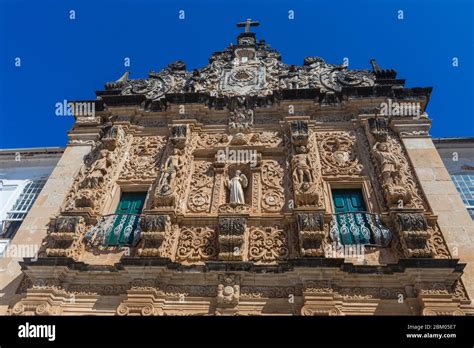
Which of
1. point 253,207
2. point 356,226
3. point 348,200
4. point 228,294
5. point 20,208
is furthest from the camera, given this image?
point 20,208

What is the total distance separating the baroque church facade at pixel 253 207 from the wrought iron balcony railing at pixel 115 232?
0.13ft

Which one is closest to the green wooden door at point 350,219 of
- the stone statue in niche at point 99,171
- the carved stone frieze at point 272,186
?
the carved stone frieze at point 272,186

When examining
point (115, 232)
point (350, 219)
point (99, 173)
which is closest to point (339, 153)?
point (350, 219)

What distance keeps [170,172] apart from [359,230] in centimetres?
540

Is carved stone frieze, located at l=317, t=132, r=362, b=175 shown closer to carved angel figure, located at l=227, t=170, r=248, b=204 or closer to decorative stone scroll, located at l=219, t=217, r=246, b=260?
carved angel figure, located at l=227, t=170, r=248, b=204

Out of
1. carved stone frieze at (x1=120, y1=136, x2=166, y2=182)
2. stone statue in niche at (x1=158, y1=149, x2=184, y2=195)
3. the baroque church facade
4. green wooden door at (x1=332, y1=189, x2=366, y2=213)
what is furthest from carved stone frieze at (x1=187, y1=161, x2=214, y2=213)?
green wooden door at (x1=332, y1=189, x2=366, y2=213)

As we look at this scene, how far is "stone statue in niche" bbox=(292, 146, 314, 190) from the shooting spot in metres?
9.71

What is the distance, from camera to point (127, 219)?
9.91 meters

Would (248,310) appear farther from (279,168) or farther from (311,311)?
(279,168)

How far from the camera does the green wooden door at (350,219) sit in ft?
29.1

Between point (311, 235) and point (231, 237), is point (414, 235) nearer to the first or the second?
point (311, 235)

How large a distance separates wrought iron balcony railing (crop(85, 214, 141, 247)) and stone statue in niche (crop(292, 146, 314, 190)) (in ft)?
14.9
